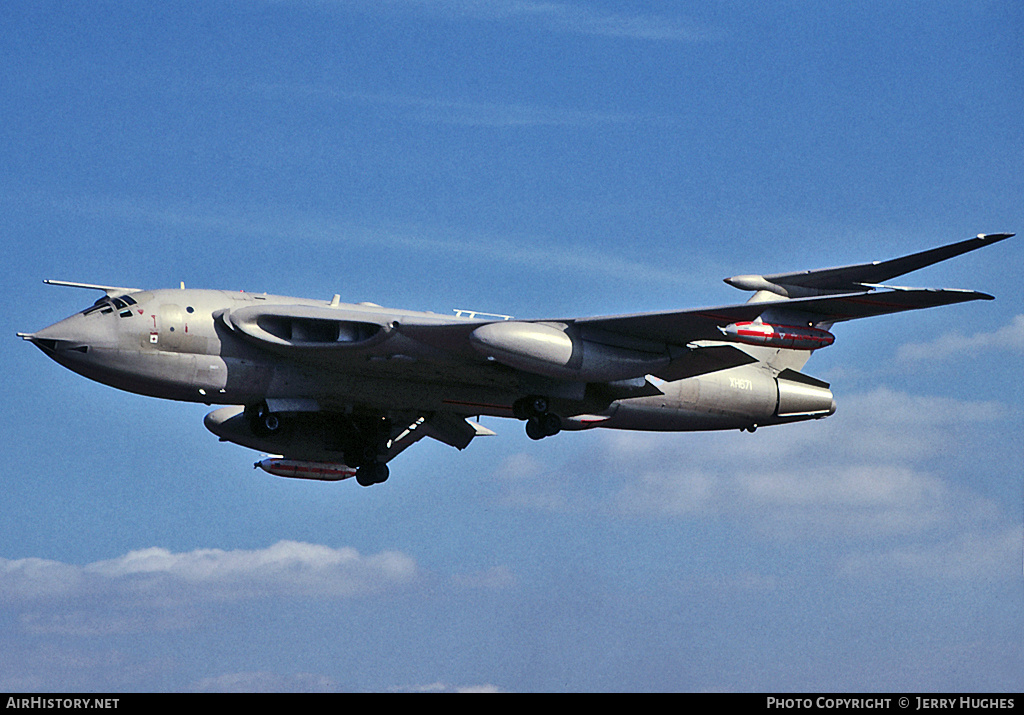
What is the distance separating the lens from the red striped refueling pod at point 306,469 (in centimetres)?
3319

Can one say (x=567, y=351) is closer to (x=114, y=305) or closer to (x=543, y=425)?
(x=543, y=425)

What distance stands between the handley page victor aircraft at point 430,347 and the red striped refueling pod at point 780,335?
25 millimetres

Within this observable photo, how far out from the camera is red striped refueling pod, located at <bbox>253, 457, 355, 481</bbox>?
3319 centimetres

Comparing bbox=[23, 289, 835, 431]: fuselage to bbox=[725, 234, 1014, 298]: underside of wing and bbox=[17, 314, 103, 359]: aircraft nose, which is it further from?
bbox=[725, 234, 1014, 298]: underside of wing

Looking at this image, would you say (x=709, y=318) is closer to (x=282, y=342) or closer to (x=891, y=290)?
(x=891, y=290)

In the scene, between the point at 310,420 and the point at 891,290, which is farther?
the point at 310,420

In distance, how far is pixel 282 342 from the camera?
1034 inches

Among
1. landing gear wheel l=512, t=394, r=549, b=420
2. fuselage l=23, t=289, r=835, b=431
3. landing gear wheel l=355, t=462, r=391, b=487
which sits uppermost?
fuselage l=23, t=289, r=835, b=431

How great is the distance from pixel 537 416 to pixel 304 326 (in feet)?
18.0

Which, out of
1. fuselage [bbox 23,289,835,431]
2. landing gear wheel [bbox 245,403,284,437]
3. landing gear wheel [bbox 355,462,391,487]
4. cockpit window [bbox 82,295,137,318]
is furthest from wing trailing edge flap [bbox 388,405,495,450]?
cockpit window [bbox 82,295,137,318]

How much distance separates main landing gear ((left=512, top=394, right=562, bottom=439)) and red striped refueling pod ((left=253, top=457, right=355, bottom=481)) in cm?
637

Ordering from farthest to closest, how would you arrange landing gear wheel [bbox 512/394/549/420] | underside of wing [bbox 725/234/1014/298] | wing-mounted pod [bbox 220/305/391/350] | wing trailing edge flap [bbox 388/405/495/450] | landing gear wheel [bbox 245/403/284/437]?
wing trailing edge flap [bbox 388/405/495/450] → landing gear wheel [bbox 512/394/549/420] → landing gear wheel [bbox 245/403/284/437] → wing-mounted pod [bbox 220/305/391/350] → underside of wing [bbox 725/234/1014/298]
